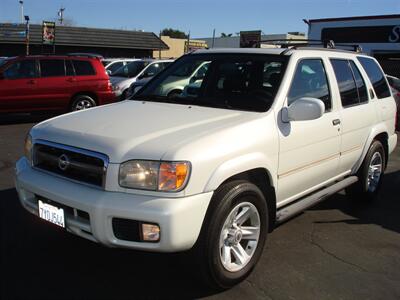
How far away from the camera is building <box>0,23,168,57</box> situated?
35219mm

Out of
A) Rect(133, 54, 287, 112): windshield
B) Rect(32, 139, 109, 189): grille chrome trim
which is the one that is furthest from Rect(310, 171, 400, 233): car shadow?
Rect(32, 139, 109, 189): grille chrome trim

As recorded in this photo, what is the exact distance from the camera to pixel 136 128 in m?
3.51

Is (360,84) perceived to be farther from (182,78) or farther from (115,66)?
(115,66)

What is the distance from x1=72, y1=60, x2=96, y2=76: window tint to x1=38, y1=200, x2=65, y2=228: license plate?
29.7ft

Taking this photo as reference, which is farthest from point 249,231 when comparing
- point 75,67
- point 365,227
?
point 75,67

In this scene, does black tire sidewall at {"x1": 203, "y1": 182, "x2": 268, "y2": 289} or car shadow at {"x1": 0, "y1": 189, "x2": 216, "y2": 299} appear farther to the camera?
car shadow at {"x1": 0, "y1": 189, "x2": 216, "y2": 299}

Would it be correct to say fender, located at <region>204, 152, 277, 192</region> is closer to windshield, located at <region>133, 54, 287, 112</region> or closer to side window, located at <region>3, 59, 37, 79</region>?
windshield, located at <region>133, 54, 287, 112</region>

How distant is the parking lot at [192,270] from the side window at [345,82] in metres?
1.32

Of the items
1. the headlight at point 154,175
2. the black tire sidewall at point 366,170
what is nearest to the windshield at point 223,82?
the headlight at point 154,175

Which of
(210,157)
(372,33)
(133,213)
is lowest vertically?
(133,213)

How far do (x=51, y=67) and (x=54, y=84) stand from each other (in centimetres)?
42

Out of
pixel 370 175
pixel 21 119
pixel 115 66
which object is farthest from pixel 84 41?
pixel 370 175

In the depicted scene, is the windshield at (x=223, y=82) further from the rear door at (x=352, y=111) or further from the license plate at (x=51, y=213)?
the license plate at (x=51, y=213)

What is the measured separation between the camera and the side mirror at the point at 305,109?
12.5ft
